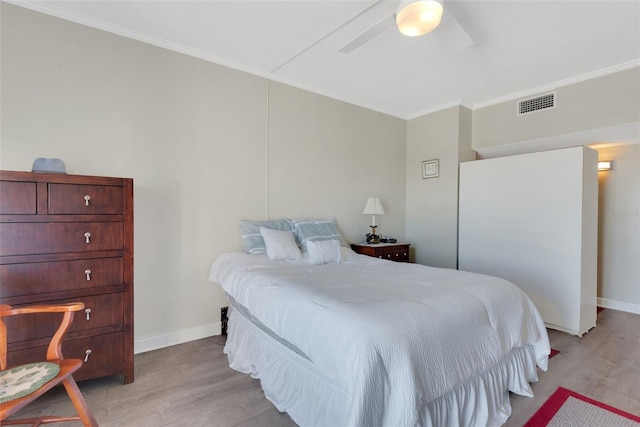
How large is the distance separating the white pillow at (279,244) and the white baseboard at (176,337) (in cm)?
99

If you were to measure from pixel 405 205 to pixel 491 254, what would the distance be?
1.44 m

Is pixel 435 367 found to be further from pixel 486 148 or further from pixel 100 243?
pixel 486 148

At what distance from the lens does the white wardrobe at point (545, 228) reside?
Result: 9.67ft

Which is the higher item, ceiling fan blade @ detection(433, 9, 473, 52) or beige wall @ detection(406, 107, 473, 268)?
ceiling fan blade @ detection(433, 9, 473, 52)

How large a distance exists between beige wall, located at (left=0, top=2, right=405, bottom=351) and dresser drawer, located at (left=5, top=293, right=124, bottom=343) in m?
0.57

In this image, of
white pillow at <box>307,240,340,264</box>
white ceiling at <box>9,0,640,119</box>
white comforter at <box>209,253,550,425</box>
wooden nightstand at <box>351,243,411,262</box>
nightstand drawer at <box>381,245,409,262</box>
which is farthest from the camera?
nightstand drawer at <box>381,245,409,262</box>

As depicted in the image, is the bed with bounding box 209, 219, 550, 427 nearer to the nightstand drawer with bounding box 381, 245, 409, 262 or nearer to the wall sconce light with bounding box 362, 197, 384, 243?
the nightstand drawer with bounding box 381, 245, 409, 262

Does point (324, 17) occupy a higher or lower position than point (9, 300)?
higher

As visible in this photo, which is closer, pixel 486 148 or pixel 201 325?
pixel 201 325

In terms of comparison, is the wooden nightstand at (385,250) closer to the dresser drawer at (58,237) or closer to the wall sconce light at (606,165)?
the dresser drawer at (58,237)

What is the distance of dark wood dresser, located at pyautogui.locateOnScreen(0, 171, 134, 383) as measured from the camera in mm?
1734

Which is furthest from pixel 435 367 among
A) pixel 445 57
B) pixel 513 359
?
pixel 445 57

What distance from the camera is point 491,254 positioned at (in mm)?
3674

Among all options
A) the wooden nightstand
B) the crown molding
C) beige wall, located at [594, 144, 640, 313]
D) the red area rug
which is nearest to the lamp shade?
the wooden nightstand
